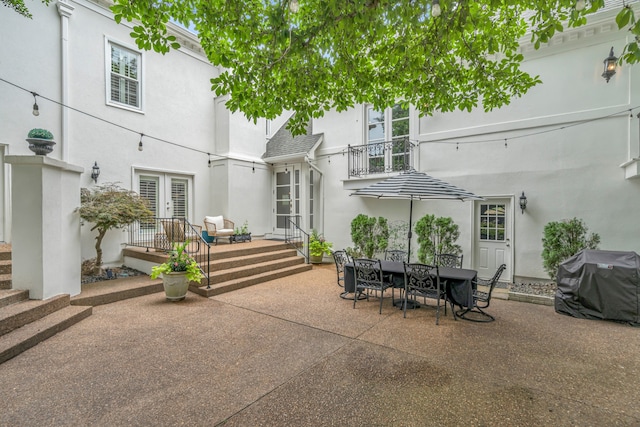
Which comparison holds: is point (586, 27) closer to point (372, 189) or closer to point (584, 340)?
point (372, 189)

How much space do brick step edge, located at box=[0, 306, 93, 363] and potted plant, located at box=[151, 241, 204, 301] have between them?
1.19 metres

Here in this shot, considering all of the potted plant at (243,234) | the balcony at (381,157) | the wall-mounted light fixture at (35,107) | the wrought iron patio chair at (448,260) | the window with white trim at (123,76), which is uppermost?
the window with white trim at (123,76)

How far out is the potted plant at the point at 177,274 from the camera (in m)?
5.75

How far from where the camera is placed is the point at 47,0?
659cm

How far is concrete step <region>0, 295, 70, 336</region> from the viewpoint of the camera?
391 cm

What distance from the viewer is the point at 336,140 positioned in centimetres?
1019

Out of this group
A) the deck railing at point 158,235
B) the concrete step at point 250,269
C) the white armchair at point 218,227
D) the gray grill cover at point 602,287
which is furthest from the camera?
the white armchair at point 218,227

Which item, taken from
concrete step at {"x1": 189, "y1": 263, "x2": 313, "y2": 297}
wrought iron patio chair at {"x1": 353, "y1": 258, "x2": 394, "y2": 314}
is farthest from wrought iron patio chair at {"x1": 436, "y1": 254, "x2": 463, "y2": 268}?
concrete step at {"x1": 189, "y1": 263, "x2": 313, "y2": 297}

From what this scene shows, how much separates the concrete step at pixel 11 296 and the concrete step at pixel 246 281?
260 cm

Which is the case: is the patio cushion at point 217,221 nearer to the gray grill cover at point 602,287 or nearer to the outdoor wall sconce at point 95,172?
the outdoor wall sconce at point 95,172

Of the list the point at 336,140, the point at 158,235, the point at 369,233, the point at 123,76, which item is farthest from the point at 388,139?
the point at 123,76

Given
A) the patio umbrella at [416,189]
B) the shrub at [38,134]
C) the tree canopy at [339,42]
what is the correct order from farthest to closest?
the patio umbrella at [416,189] < the shrub at [38,134] < the tree canopy at [339,42]

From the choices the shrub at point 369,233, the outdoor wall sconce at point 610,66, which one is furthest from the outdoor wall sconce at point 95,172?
the outdoor wall sconce at point 610,66

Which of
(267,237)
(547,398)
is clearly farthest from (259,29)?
(267,237)
